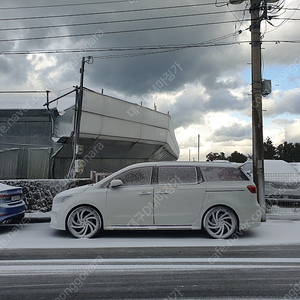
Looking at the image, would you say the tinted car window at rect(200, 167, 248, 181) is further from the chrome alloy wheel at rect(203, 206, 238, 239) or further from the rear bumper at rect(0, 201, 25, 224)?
the rear bumper at rect(0, 201, 25, 224)

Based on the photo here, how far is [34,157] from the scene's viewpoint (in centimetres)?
1578

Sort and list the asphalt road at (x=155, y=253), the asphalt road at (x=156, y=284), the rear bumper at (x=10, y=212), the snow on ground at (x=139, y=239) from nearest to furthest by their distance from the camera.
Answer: the asphalt road at (x=156, y=284) → the asphalt road at (x=155, y=253) → the snow on ground at (x=139, y=239) → the rear bumper at (x=10, y=212)

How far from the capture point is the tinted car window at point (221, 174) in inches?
267

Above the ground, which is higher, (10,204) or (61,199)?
(61,199)

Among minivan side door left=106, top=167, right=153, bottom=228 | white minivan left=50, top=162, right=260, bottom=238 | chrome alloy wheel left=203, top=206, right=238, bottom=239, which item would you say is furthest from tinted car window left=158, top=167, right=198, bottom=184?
chrome alloy wheel left=203, top=206, right=238, bottom=239

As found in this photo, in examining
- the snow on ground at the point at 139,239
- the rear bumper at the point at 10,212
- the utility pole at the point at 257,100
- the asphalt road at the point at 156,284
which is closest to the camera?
the asphalt road at the point at 156,284

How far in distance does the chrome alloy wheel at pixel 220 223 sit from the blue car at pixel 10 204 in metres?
4.52

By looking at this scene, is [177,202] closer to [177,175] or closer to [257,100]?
[177,175]

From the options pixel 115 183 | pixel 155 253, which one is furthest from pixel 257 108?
pixel 155 253

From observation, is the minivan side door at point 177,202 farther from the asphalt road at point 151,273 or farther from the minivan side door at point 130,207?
the asphalt road at point 151,273

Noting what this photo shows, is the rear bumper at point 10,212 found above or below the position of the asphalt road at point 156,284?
above

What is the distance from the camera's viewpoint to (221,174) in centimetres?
681

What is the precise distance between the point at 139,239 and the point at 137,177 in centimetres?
133

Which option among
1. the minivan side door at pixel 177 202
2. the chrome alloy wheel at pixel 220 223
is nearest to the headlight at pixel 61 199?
the minivan side door at pixel 177 202
